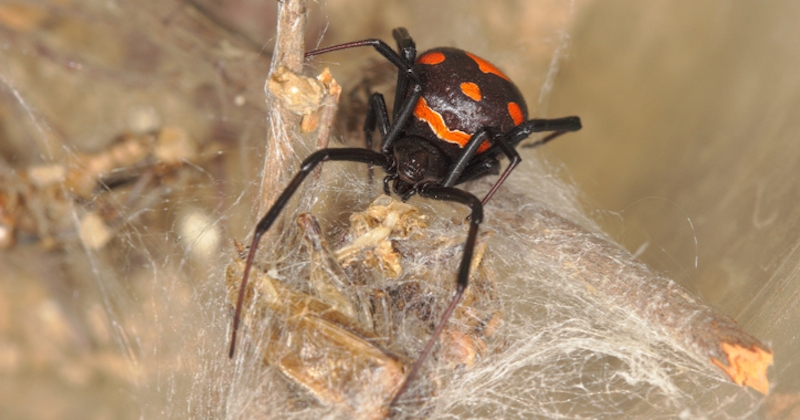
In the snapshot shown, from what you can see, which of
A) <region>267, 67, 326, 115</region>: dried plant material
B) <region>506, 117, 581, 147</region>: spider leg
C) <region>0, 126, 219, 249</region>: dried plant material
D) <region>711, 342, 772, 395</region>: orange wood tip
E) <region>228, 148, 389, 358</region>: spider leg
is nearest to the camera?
<region>711, 342, 772, 395</region>: orange wood tip

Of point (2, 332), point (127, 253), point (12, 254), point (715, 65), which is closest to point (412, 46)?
point (715, 65)

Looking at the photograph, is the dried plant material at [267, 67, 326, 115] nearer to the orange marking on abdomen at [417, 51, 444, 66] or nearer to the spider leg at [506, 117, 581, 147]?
the orange marking on abdomen at [417, 51, 444, 66]

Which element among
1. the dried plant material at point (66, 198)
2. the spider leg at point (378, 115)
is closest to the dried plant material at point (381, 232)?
the spider leg at point (378, 115)

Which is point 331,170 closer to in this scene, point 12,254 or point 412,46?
point 412,46

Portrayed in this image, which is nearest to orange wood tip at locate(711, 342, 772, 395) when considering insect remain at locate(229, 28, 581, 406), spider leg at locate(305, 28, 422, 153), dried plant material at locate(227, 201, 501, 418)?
dried plant material at locate(227, 201, 501, 418)

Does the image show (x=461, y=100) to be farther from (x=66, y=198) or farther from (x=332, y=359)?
(x=66, y=198)

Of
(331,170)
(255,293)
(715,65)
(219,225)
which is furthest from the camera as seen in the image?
(715,65)

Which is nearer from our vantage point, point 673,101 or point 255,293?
point 255,293
